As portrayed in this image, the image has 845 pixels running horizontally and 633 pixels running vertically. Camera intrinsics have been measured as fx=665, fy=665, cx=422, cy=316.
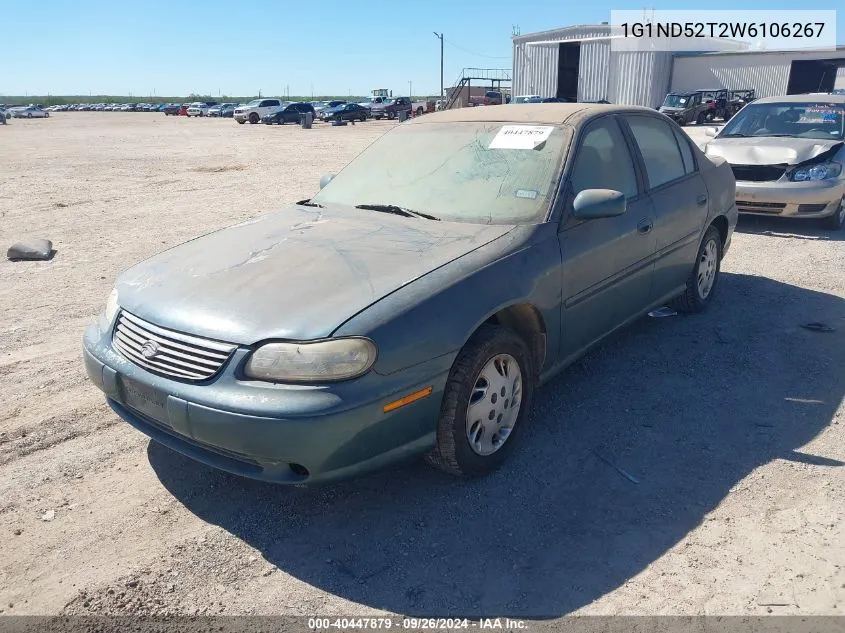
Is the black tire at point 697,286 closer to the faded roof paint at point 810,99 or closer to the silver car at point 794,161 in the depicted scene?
the silver car at point 794,161

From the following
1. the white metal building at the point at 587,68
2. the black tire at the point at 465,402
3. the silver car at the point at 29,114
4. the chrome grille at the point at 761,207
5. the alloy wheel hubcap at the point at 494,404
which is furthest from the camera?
the silver car at the point at 29,114

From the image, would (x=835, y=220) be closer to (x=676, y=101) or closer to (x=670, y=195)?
(x=670, y=195)

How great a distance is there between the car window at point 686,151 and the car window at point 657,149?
5cm

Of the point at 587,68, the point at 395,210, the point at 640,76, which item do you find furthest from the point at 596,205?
the point at 587,68

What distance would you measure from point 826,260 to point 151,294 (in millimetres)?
6832

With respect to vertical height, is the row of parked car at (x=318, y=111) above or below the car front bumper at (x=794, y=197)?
above

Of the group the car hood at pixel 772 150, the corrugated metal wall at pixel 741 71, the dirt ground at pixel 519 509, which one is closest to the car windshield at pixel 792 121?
the car hood at pixel 772 150

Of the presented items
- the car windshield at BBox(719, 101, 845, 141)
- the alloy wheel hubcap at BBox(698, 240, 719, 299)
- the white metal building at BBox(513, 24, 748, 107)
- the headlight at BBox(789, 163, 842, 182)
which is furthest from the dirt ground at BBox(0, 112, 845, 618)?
the white metal building at BBox(513, 24, 748, 107)

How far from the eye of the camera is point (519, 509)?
118 inches

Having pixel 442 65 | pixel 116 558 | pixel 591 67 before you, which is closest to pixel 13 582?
pixel 116 558

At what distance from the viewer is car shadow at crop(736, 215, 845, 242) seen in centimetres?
814

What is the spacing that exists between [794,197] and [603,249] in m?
5.54

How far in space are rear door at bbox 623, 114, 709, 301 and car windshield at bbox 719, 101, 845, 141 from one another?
5010 mm

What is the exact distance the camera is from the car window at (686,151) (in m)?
4.96
